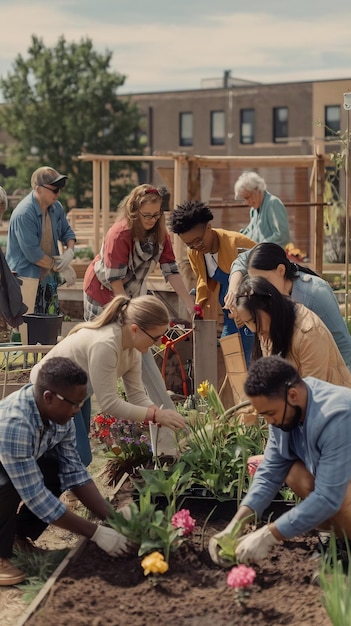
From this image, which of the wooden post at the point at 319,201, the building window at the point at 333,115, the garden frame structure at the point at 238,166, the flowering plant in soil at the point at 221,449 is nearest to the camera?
the flowering plant in soil at the point at 221,449

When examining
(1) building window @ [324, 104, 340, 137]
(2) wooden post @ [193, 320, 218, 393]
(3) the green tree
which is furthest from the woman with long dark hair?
(1) building window @ [324, 104, 340, 137]

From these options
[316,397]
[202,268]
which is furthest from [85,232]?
[316,397]

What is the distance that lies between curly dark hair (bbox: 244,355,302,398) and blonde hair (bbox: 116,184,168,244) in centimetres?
215

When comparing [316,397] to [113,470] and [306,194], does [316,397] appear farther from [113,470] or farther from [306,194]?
[306,194]

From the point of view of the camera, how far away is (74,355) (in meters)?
4.34

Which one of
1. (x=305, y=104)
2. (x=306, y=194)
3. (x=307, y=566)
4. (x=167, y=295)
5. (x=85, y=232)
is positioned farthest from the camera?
(x=305, y=104)

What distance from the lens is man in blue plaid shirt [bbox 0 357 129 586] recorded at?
3799 millimetres

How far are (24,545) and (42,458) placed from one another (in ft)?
1.34

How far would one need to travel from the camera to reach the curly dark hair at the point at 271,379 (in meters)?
3.48

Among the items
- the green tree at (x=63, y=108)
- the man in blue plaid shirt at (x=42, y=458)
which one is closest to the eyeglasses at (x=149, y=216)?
the man in blue plaid shirt at (x=42, y=458)

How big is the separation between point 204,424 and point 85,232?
1599cm

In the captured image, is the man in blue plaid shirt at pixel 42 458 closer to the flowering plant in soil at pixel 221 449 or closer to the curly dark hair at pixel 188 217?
the flowering plant in soil at pixel 221 449

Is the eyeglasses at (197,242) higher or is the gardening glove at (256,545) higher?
the eyeglasses at (197,242)

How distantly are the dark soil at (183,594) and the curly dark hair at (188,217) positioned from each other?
7.22 ft
